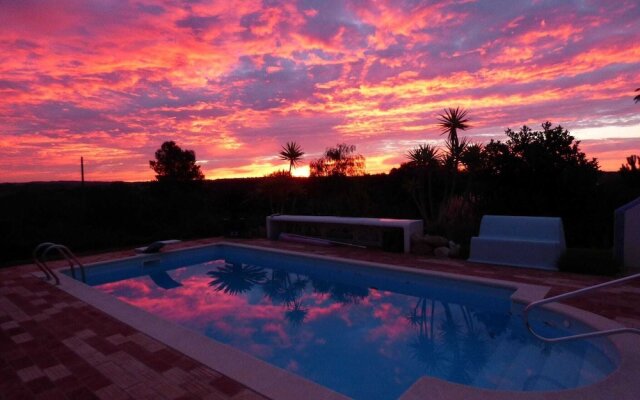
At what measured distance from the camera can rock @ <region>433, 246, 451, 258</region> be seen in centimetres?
747

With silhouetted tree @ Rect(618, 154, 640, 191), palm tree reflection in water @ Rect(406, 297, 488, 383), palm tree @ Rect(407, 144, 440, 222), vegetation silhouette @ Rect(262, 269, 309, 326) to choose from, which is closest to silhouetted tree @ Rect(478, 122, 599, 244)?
palm tree @ Rect(407, 144, 440, 222)

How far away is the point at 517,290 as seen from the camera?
5023 mm

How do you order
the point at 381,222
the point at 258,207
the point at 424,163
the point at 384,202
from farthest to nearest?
the point at 258,207 < the point at 384,202 < the point at 424,163 < the point at 381,222

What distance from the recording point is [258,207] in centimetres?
1449

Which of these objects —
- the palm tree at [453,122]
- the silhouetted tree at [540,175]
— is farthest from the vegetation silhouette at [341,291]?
the palm tree at [453,122]

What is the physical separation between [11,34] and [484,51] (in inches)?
388

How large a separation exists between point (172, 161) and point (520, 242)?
76.0 feet

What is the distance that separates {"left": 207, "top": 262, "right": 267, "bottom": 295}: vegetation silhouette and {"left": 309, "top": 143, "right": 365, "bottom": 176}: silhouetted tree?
9303 mm

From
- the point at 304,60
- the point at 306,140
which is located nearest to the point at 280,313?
the point at 304,60

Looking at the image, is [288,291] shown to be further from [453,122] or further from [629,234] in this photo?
[453,122]

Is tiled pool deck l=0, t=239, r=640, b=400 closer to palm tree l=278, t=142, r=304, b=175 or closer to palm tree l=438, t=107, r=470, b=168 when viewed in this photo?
palm tree l=438, t=107, r=470, b=168

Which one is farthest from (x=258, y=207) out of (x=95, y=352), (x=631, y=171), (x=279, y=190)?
(x=631, y=171)

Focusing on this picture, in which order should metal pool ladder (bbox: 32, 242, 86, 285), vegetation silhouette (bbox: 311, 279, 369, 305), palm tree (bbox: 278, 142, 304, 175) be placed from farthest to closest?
palm tree (bbox: 278, 142, 304, 175) → vegetation silhouette (bbox: 311, 279, 369, 305) → metal pool ladder (bbox: 32, 242, 86, 285)

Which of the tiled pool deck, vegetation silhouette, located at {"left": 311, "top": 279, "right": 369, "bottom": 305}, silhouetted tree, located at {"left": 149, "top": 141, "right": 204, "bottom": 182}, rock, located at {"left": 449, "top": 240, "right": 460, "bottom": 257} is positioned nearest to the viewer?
the tiled pool deck
